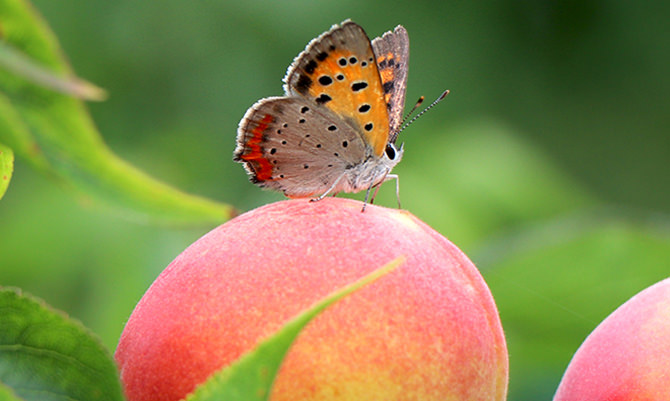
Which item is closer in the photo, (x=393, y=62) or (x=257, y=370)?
(x=257, y=370)

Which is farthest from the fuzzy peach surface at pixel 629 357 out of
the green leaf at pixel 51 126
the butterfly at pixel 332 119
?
the green leaf at pixel 51 126

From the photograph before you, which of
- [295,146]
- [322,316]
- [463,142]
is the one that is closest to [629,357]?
[322,316]

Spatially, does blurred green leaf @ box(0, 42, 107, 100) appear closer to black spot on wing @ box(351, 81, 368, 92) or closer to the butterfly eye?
black spot on wing @ box(351, 81, 368, 92)

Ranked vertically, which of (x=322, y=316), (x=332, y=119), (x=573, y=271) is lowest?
(x=573, y=271)

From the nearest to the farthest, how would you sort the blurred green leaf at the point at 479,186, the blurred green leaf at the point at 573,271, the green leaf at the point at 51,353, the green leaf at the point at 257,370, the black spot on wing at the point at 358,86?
the green leaf at the point at 257,370, the green leaf at the point at 51,353, the black spot on wing at the point at 358,86, the blurred green leaf at the point at 573,271, the blurred green leaf at the point at 479,186

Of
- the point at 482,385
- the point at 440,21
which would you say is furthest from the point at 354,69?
the point at 440,21

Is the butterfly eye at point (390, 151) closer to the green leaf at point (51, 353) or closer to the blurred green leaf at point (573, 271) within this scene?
the blurred green leaf at point (573, 271)

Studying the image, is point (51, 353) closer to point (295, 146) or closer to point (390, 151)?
point (295, 146)
